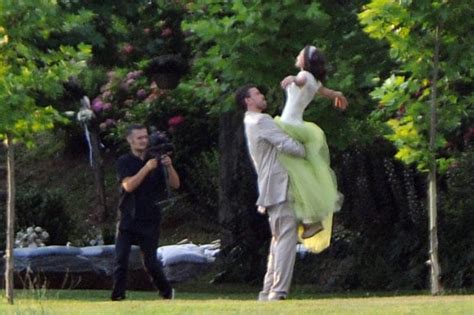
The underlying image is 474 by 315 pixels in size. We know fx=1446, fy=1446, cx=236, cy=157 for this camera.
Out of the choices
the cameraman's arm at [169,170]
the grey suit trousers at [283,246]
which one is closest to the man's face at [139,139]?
the cameraman's arm at [169,170]

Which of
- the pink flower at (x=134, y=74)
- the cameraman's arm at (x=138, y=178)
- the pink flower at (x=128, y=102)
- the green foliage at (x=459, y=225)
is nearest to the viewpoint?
the cameraman's arm at (x=138, y=178)

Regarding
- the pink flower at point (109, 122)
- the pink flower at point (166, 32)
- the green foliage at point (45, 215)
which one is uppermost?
the pink flower at point (166, 32)

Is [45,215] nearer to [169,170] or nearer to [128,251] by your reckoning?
[128,251]

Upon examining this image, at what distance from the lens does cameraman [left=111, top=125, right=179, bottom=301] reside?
12.8 m

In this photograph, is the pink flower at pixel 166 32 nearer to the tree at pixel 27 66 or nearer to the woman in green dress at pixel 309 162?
the tree at pixel 27 66

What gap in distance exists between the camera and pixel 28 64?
12.4m

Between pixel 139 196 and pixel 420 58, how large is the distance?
2826mm

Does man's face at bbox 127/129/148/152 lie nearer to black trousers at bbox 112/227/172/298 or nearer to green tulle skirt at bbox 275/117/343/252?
black trousers at bbox 112/227/172/298

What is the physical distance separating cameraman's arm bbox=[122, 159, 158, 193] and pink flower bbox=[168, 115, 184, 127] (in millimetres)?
11173

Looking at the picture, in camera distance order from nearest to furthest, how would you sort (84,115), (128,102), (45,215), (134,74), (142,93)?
1. (45,215)
2. (134,74)
3. (84,115)
4. (142,93)
5. (128,102)

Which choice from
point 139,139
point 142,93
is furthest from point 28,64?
point 142,93

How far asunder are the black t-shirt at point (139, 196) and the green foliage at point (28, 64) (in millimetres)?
732

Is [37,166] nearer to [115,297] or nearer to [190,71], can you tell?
[190,71]

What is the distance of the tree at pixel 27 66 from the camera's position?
12070mm
